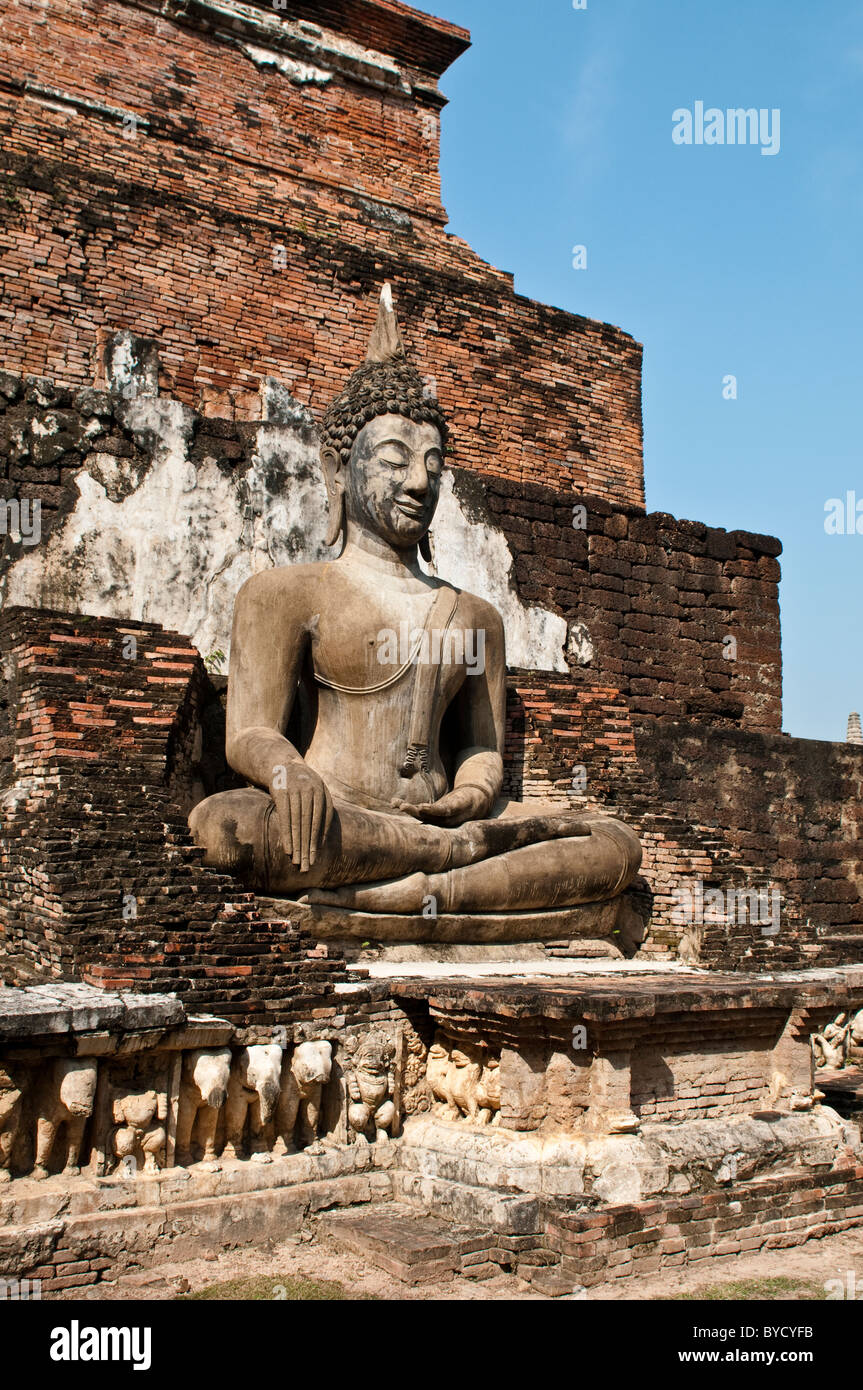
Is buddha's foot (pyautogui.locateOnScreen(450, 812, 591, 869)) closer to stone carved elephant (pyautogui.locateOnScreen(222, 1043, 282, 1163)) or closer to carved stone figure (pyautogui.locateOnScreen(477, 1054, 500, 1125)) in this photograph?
carved stone figure (pyautogui.locateOnScreen(477, 1054, 500, 1125))

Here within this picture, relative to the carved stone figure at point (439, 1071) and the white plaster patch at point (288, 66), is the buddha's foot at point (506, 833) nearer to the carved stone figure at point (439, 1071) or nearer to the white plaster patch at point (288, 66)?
the carved stone figure at point (439, 1071)

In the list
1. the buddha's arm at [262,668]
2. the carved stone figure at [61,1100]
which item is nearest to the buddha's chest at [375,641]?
the buddha's arm at [262,668]

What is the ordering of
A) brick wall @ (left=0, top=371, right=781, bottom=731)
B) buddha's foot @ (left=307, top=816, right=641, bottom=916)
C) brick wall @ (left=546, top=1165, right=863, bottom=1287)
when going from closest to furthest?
brick wall @ (left=546, top=1165, right=863, bottom=1287) < buddha's foot @ (left=307, top=816, right=641, bottom=916) < brick wall @ (left=0, top=371, right=781, bottom=731)

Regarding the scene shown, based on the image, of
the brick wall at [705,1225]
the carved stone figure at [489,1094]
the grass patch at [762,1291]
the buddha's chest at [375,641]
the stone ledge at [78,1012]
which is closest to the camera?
the stone ledge at [78,1012]

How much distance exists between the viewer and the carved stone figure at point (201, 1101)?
4.62 meters

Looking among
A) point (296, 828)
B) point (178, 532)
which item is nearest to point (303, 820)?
point (296, 828)

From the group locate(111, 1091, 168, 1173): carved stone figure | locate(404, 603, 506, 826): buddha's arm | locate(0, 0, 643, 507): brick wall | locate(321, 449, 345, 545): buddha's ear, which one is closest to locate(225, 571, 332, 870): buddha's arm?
locate(321, 449, 345, 545): buddha's ear

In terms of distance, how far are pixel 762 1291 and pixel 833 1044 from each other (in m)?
3.45

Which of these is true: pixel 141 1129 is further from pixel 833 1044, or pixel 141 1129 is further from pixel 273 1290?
pixel 833 1044

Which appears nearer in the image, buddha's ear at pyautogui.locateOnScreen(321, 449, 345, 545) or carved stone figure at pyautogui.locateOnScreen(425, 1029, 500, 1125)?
carved stone figure at pyautogui.locateOnScreen(425, 1029, 500, 1125)

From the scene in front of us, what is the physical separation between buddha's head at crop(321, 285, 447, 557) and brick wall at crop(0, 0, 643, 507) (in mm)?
3577

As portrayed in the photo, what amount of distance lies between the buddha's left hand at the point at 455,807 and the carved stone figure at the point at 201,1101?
2.22 m

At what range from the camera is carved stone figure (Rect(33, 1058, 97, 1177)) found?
425 cm

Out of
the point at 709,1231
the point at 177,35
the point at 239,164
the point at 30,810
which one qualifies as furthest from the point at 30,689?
the point at 177,35
